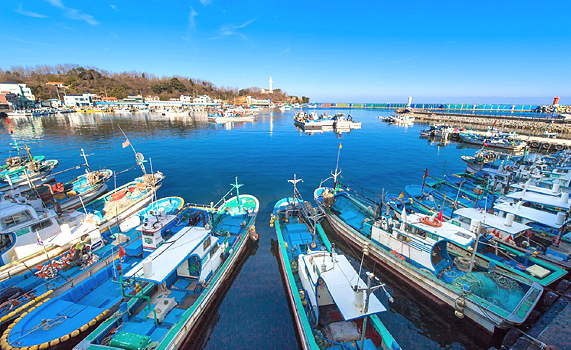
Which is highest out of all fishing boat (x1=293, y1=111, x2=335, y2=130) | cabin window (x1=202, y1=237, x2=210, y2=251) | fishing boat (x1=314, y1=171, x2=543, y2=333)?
fishing boat (x1=293, y1=111, x2=335, y2=130)

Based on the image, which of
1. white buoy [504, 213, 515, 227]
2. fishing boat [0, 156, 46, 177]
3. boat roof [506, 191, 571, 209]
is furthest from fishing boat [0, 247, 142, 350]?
fishing boat [0, 156, 46, 177]

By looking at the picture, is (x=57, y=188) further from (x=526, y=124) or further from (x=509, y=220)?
(x=526, y=124)

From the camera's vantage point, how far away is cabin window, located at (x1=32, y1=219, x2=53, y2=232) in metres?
18.3

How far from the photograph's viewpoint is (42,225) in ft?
61.4

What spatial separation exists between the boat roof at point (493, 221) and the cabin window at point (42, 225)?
3459cm

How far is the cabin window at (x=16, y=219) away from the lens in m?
17.0

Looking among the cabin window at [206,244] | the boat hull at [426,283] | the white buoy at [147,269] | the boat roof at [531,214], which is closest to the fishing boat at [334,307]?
the cabin window at [206,244]

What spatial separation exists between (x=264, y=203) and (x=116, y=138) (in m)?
68.3

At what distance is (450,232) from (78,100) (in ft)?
715

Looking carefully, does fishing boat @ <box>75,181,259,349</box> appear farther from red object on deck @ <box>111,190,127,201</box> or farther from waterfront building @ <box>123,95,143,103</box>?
waterfront building @ <box>123,95,143,103</box>

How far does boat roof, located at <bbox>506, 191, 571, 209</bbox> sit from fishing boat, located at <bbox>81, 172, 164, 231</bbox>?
3782 cm

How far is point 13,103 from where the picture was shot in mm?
133500

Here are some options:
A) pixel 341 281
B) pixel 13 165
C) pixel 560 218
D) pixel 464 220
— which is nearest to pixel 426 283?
pixel 464 220

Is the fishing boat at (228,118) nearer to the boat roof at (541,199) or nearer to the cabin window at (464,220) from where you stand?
the cabin window at (464,220)
